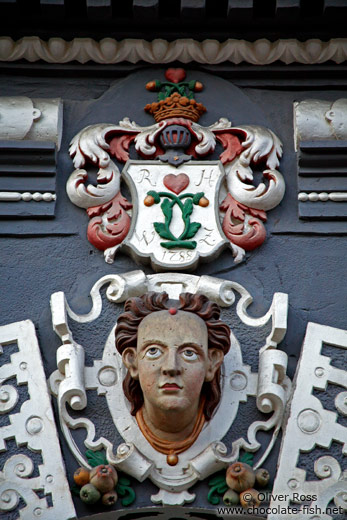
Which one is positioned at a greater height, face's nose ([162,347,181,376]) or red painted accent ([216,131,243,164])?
red painted accent ([216,131,243,164])

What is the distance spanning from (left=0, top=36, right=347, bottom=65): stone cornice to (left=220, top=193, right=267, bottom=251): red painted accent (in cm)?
76

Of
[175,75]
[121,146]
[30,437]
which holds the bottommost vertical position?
[30,437]

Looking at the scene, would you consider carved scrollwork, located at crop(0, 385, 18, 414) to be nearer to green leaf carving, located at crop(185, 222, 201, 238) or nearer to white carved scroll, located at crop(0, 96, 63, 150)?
green leaf carving, located at crop(185, 222, 201, 238)

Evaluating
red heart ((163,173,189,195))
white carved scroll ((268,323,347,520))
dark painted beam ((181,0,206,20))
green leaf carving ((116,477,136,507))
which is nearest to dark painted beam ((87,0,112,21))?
dark painted beam ((181,0,206,20))

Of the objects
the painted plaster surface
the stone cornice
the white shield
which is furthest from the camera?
the stone cornice

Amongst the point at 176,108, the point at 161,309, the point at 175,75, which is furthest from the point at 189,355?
the point at 175,75

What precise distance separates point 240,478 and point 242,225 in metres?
1.14

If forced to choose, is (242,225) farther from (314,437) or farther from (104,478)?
(104,478)

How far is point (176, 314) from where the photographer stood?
473 cm

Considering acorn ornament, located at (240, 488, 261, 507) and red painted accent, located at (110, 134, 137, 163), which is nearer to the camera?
acorn ornament, located at (240, 488, 261, 507)

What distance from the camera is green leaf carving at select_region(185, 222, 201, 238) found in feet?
16.9

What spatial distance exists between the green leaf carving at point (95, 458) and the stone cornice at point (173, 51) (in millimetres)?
1864

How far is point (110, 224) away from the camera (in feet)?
17.2

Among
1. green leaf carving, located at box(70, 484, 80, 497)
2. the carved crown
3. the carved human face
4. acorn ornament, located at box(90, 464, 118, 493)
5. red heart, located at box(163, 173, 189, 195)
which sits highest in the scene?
the carved crown
